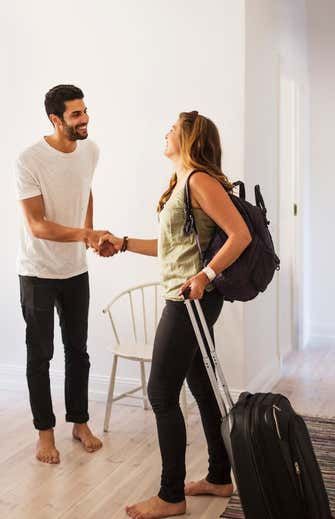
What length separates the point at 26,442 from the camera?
11.0 ft

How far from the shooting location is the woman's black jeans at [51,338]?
319cm

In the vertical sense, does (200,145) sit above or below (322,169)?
above

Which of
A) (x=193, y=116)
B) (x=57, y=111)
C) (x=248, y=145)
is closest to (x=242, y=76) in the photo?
(x=248, y=145)

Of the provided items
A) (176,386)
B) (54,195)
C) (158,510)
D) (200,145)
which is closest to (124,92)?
(54,195)

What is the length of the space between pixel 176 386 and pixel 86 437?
102 centimetres

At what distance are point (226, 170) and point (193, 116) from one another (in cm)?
124

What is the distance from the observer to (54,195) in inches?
123

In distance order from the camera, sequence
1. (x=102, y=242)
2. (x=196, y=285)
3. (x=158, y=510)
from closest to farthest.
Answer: (x=196, y=285), (x=158, y=510), (x=102, y=242)

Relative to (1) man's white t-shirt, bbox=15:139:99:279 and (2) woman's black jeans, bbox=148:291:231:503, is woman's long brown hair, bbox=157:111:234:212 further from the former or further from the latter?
(1) man's white t-shirt, bbox=15:139:99:279

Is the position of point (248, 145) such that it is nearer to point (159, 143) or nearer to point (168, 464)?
point (159, 143)

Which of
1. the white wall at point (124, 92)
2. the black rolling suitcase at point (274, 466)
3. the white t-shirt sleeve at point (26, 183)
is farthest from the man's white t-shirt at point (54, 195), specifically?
the black rolling suitcase at point (274, 466)

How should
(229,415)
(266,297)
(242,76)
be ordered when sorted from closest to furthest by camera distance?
(229,415)
(242,76)
(266,297)

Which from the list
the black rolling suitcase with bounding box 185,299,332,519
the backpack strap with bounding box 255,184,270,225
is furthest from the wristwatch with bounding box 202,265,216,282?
the black rolling suitcase with bounding box 185,299,332,519

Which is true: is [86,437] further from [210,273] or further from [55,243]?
[210,273]
